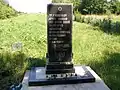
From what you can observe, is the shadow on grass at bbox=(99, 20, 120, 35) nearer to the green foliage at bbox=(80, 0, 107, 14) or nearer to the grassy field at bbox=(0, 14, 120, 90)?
the grassy field at bbox=(0, 14, 120, 90)

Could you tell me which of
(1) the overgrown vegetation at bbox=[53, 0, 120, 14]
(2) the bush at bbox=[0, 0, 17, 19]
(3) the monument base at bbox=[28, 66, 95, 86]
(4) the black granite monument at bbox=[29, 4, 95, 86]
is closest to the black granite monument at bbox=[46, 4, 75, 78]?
(4) the black granite monument at bbox=[29, 4, 95, 86]

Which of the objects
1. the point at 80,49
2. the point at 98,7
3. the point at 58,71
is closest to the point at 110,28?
the point at 80,49

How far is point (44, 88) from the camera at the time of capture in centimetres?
508

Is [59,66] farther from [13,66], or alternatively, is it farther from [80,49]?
[80,49]

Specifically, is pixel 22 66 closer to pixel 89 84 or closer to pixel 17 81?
pixel 17 81

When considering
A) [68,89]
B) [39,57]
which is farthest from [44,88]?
[39,57]

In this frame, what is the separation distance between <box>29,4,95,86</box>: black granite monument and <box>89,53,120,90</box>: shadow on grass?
1.94 feet

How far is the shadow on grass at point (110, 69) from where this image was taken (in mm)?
5894

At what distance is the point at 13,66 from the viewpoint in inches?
257

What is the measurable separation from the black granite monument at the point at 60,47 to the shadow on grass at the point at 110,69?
0.59 meters

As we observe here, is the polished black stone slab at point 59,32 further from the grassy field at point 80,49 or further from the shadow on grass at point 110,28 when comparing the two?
the shadow on grass at point 110,28

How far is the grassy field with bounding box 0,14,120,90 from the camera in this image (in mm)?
6578

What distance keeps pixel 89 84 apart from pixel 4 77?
6.42 ft

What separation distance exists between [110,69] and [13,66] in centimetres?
224
